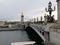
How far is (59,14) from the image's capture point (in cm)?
592

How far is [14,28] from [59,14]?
166 ft

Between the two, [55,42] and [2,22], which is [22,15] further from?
[55,42]

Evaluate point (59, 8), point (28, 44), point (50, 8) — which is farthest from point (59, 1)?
point (50, 8)

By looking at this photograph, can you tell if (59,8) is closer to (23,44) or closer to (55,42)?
(55,42)

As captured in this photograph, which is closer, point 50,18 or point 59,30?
point 59,30

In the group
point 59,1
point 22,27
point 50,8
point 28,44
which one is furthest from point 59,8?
point 22,27

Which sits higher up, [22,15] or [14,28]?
[22,15]

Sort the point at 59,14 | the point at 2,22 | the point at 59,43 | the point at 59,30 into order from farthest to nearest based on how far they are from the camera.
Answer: the point at 2,22 → the point at 59,14 → the point at 59,43 → the point at 59,30

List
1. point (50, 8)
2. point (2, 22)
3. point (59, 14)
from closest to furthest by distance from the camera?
point (59, 14) → point (50, 8) → point (2, 22)

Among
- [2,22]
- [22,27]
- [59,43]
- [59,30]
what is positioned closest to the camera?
[59,30]

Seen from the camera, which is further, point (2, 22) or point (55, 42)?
point (2, 22)

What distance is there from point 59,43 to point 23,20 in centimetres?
4890

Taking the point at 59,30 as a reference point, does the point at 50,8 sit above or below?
above

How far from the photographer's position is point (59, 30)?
4.57m
